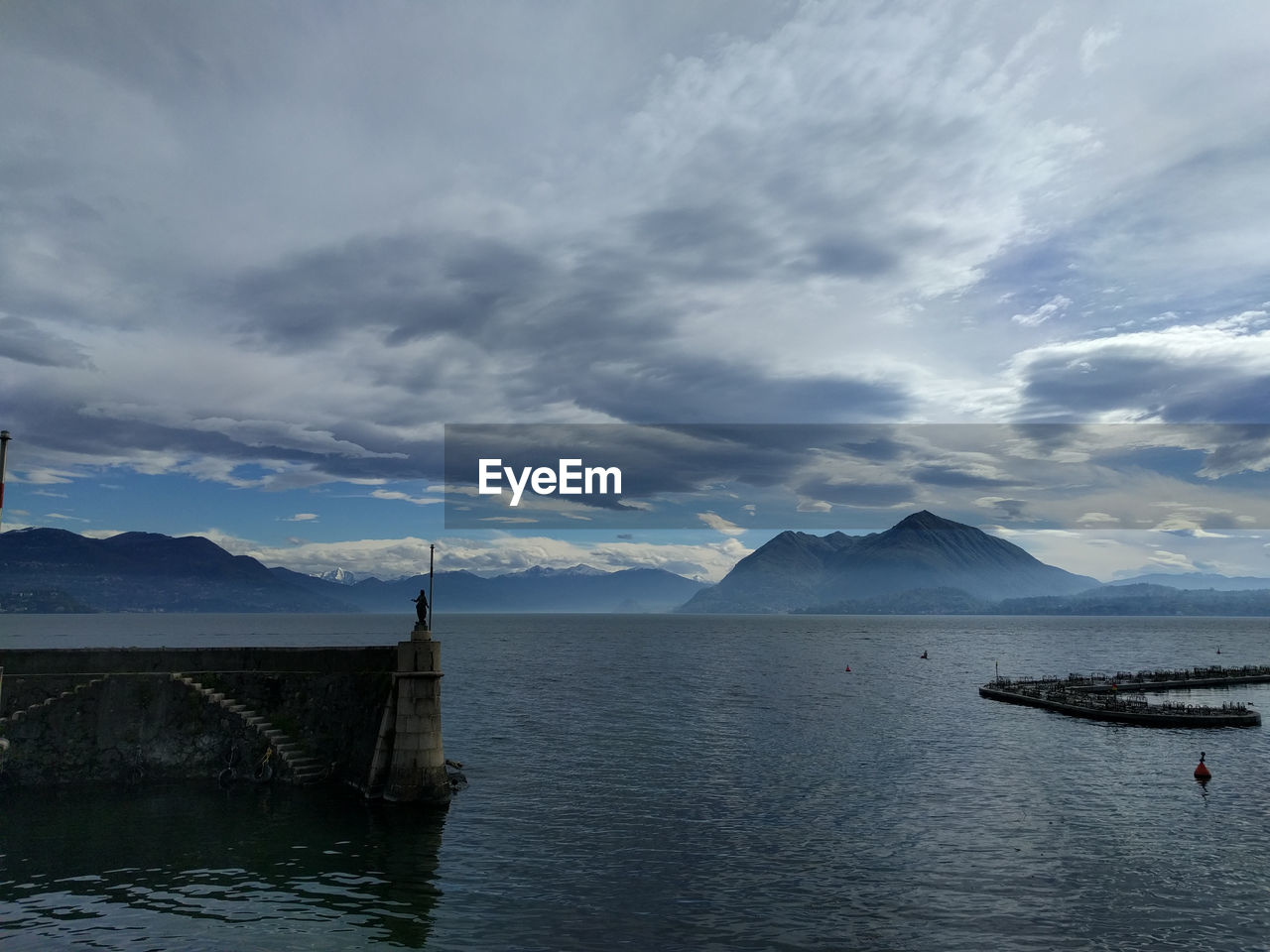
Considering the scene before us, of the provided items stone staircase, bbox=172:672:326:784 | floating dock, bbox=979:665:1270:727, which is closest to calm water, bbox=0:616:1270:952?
stone staircase, bbox=172:672:326:784

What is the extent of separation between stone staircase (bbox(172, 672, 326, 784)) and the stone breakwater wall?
0.17ft

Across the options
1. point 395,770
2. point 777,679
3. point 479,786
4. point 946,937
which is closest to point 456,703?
point 479,786

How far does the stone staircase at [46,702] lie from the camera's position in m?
38.0

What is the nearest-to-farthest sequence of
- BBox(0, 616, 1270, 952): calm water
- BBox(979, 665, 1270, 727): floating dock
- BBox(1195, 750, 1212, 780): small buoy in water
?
BBox(0, 616, 1270, 952): calm water
BBox(1195, 750, 1212, 780): small buoy in water
BBox(979, 665, 1270, 727): floating dock

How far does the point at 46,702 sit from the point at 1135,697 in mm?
112109

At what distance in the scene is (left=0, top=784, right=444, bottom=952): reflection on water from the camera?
2431 centimetres

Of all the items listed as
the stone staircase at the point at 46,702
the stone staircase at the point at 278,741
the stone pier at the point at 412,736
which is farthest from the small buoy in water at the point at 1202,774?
the stone staircase at the point at 46,702

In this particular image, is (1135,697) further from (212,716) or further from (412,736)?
(212,716)

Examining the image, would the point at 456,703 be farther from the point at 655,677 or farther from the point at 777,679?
the point at 777,679

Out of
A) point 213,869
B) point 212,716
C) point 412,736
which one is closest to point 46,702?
point 212,716

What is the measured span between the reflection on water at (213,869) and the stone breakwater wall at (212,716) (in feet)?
Answer: 4.16

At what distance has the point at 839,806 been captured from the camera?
41531 millimetres

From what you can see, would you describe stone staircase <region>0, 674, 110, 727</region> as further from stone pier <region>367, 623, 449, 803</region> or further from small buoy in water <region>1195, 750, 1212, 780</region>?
small buoy in water <region>1195, 750, 1212, 780</region>

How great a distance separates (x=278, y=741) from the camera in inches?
1599
